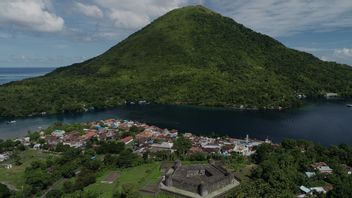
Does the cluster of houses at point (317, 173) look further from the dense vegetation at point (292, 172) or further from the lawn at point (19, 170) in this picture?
the lawn at point (19, 170)

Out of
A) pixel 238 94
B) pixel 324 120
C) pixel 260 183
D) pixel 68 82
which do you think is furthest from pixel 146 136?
pixel 68 82

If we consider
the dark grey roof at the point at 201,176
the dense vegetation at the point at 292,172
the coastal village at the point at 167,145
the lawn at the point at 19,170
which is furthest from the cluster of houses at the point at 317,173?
the lawn at the point at 19,170

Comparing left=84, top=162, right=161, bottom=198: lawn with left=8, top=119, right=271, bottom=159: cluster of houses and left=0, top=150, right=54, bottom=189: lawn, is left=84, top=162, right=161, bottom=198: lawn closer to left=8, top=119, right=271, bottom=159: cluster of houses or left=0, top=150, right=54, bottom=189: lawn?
left=8, top=119, right=271, bottom=159: cluster of houses

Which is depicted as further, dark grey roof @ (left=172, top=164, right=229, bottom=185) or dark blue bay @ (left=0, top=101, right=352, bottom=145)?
dark blue bay @ (left=0, top=101, right=352, bottom=145)

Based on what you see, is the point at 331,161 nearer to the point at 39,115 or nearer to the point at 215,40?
the point at 39,115

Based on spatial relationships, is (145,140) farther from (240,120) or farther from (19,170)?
(240,120)

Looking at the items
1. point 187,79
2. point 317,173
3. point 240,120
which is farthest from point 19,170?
point 187,79

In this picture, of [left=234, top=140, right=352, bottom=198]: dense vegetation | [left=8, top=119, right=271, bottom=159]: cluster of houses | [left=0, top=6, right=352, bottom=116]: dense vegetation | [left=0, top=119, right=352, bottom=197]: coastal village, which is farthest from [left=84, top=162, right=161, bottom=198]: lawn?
[left=0, top=6, right=352, bottom=116]: dense vegetation
